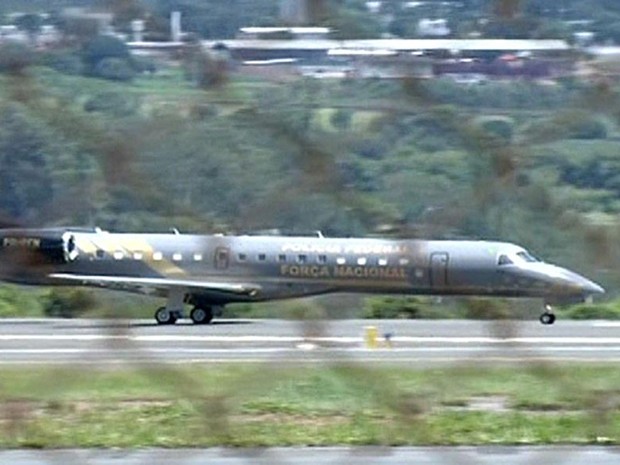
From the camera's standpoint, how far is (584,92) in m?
0.79

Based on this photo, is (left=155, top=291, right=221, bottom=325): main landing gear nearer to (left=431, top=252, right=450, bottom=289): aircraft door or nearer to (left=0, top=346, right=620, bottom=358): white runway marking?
(left=0, top=346, right=620, bottom=358): white runway marking

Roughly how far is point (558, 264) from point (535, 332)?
11 cm

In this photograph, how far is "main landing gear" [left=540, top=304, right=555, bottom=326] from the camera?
955mm

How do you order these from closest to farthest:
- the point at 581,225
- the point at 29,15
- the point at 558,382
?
the point at 29,15 < the point at 581,225 < the point at 558,382

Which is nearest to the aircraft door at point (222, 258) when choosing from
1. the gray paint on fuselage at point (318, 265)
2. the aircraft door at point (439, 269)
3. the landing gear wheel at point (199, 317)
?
the gray paint on fuselage at point (318, 265)

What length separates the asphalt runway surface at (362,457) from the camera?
1010 mm

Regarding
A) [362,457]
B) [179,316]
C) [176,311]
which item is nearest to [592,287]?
[362,457]

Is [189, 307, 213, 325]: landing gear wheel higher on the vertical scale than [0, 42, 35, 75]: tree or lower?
lower

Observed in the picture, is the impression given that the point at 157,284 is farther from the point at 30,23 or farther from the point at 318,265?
the point at 30,23

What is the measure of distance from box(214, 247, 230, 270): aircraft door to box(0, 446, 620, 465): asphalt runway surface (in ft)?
0.46

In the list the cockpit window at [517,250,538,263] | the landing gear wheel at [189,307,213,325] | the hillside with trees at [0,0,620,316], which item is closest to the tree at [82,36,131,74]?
the hillside with trees at [0,0,620,316]

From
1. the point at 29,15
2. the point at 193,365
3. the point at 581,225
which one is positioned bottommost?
the point at 193,365

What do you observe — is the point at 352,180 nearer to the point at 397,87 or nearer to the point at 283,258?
the point at 397,87

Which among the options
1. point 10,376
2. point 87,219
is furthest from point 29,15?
point 10,376
